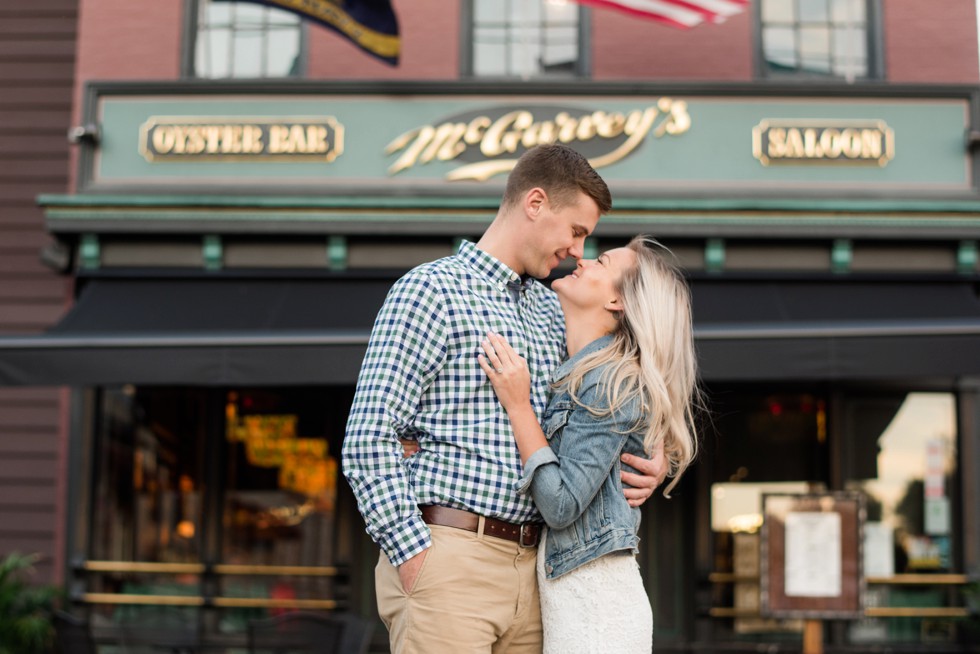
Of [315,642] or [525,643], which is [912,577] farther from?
[525,643]

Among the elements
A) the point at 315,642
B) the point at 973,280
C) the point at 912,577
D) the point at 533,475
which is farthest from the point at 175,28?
the point at 533,475

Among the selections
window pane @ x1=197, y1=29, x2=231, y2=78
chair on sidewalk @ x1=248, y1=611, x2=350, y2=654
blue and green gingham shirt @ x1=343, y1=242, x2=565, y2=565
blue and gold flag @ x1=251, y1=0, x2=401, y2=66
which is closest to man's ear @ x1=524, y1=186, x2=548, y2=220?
blue and green gingham shirt @ x1=343, y1=242, x2=565, y2=565

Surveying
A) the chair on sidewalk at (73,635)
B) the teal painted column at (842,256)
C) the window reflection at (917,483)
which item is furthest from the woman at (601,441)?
the window reflection at (917,483)

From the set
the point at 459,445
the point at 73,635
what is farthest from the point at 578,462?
the point at 73,635

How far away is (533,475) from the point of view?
9.34 feet

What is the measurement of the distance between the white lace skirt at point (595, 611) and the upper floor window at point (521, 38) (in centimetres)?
717

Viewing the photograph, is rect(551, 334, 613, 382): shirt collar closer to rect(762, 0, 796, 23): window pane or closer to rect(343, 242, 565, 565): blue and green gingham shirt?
rect(343, 242, 565, 565): blue and green gingham shirt

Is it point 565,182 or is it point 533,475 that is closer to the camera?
point 533,475

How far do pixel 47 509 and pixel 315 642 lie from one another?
3.95 metres

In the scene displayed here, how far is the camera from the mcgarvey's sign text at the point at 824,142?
29.1 ft

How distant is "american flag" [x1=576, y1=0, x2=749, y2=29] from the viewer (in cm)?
817

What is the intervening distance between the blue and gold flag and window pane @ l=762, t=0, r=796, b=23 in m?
3.16

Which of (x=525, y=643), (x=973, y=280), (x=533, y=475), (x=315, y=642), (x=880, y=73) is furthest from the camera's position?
(x=880, y=73)

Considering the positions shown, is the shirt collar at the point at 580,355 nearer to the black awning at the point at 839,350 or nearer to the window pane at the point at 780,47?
the black awning at the point at 839,350
